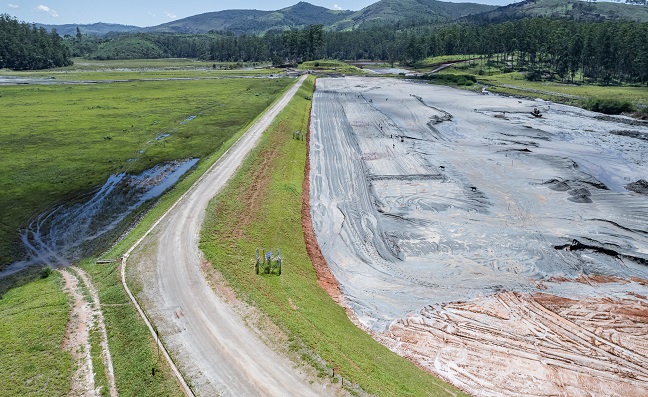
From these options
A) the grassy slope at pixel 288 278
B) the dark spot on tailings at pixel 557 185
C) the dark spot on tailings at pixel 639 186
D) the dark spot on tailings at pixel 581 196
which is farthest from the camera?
the dark spot on tailings at pixel 557 185

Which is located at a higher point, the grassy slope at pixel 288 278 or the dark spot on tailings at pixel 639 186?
the dark spot on tailings at pixel 639 186

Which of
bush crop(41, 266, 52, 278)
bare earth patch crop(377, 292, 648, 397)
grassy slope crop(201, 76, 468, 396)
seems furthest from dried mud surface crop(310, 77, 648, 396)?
bush crop(41, 266, 52, 278)

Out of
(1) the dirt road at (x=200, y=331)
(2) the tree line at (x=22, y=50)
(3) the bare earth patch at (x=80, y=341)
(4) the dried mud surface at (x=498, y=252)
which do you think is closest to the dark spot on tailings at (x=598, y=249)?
(4) the dried mud surface at (x=498, y=252)

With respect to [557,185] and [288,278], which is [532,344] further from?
[557,185]

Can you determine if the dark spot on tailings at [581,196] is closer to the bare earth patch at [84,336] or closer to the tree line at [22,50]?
the bare earth patch at [84,336]

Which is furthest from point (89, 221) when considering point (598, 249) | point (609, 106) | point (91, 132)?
point (609, 106)
